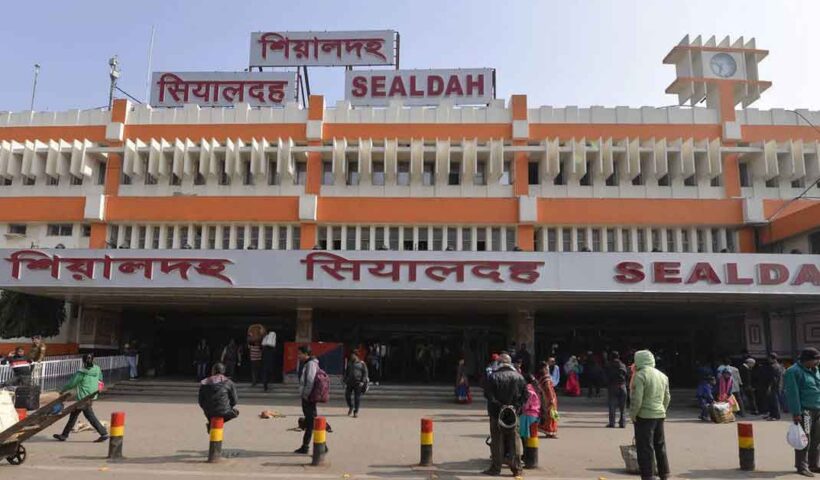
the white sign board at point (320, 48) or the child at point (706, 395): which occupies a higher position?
the white sign board at point (320, 48)

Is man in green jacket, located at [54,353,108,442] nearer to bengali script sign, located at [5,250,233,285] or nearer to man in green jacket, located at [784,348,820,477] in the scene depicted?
bengali script sign, located at [5,250,233,285]

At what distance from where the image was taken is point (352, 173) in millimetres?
24531

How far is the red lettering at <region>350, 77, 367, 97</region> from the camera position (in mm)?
26156

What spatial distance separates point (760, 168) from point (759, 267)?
805 centimetres

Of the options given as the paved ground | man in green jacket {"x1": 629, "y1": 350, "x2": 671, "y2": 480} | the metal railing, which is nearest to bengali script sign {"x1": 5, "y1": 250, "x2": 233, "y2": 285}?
the metal railing

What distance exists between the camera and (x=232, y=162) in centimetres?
2380

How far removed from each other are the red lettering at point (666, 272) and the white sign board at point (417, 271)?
1.1 inches

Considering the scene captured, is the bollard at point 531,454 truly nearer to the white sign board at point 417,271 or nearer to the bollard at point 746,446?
the bollard at point 746,446

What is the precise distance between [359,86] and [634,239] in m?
12.6

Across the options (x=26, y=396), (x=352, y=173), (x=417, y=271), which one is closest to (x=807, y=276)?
(x=417, y=271)

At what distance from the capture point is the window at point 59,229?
79.2ft

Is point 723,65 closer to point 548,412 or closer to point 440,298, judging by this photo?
point 440,298

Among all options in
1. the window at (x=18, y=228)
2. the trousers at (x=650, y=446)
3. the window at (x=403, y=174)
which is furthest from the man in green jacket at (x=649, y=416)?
the window at (x=18, y=228)

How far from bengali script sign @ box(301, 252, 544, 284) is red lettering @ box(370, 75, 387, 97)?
35.3ft
